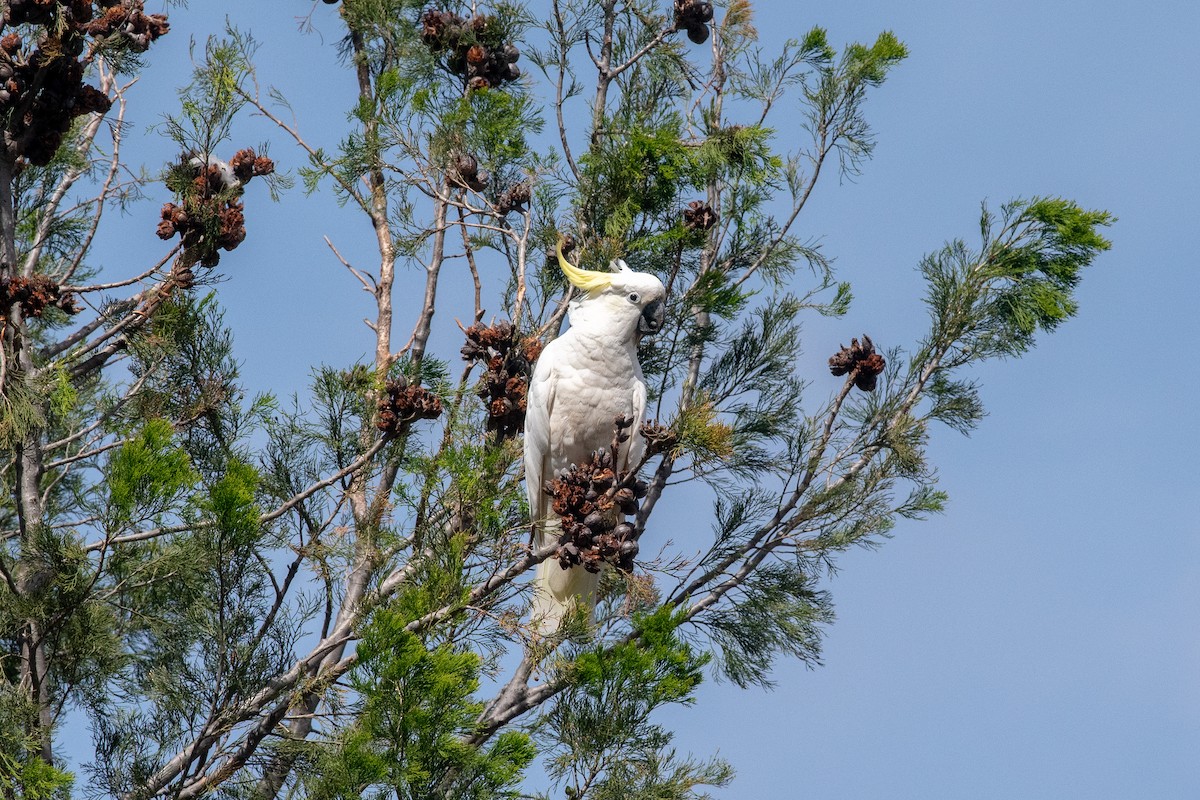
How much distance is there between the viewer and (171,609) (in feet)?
16.0

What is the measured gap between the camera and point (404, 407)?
405cm

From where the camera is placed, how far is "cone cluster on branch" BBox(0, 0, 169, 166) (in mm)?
4402

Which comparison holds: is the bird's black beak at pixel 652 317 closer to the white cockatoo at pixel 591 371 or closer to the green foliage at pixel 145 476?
the white cockatoo at pixel 591 371

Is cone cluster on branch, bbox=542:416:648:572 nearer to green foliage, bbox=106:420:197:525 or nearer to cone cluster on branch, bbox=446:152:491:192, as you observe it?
green foliage, bbox=106:420:197:525

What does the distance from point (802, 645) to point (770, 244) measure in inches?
57.3

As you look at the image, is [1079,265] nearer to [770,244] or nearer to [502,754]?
[770,244]

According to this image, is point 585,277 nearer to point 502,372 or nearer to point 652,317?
point 652,317

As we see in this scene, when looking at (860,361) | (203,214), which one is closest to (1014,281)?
(860,361)

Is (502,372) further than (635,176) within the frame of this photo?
No

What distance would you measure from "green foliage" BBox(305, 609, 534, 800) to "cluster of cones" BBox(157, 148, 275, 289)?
145 centimetres

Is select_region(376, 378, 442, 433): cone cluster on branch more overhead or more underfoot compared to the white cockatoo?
more underfoot

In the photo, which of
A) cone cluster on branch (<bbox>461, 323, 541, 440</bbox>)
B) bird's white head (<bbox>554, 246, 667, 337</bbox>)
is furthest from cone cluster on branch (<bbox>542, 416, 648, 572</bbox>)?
bird's white head (<bbox>554, 246, 667, 337</bbox>)

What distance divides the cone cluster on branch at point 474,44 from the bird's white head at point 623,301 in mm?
1279

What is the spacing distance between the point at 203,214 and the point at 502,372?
42.7 inches
